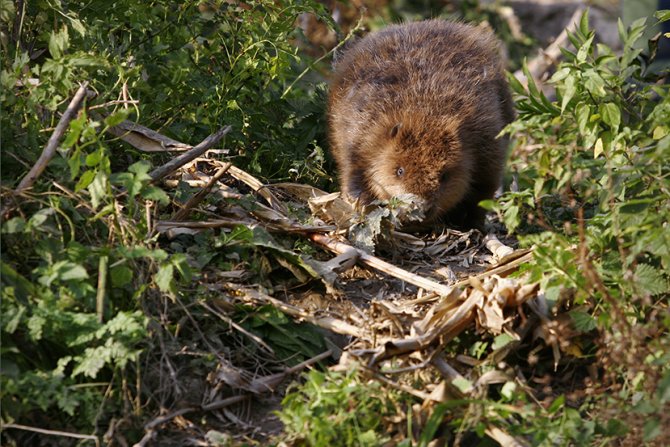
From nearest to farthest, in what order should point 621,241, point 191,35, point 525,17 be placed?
point 621,241 → point 191,35 → point 525,17

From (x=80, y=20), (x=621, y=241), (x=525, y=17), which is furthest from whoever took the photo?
(x=525, y=17)

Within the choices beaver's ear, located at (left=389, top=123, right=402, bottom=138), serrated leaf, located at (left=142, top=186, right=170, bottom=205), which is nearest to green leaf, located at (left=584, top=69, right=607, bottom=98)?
beaver's ear, located at (left=389, top=123, right=402, bottom=138)

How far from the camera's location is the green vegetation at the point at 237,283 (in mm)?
3396

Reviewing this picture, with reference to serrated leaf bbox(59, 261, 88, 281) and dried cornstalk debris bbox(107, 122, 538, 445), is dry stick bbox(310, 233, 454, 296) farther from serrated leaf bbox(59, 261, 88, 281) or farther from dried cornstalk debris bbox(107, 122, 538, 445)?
serrated leaf bbox(59, 261, 88, 281)

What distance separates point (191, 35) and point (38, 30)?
1.08 metres

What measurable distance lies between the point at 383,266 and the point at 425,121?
4.22 feet

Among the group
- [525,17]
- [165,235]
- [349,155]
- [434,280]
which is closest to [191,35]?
[349,155]

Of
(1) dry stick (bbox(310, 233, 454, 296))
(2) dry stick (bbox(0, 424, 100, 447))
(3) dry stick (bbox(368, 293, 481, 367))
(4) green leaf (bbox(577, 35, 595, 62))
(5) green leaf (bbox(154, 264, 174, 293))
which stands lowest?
(1) dry stick (bbox(310, 233, 454, 296))

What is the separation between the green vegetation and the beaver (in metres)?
0.97

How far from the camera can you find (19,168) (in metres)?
4.13

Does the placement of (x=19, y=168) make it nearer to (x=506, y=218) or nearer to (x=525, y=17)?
(x=506, y=218)

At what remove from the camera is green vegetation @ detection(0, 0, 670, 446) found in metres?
3.40

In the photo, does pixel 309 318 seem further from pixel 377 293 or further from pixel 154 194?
pixel 154 194

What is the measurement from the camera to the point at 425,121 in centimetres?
554
